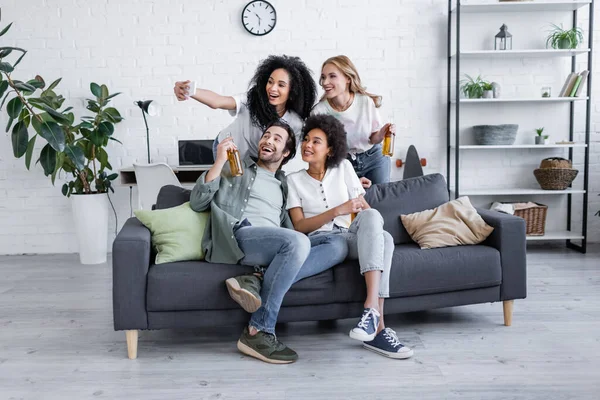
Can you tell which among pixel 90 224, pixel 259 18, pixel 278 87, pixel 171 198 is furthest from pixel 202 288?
pixel 259 18

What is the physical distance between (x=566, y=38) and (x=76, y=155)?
3.69 m

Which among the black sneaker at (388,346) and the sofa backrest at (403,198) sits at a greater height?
the sofa backrest at (403,198)

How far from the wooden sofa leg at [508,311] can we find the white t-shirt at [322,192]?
2.70 ft

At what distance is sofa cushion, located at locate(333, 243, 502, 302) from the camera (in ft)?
8.43

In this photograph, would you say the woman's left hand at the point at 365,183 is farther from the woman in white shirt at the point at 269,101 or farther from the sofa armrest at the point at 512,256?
the sofa armrest at the point at 512,256

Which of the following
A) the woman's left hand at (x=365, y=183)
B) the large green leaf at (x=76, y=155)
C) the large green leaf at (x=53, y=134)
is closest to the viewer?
the woman's left hand at (x=365, y=183)

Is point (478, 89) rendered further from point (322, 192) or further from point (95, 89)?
point (95, 89)

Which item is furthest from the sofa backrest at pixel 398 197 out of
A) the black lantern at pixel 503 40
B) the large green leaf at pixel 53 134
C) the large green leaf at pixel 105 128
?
the black lantern at pixel 503 40

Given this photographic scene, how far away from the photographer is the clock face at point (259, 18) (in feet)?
15.8

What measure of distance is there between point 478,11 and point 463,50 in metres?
0.31

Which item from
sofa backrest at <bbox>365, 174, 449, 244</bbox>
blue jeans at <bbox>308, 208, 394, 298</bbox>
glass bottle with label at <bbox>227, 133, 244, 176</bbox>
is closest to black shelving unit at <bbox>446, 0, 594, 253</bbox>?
sofa backrest at <bbox>365, 174, 449, 244</bbox>

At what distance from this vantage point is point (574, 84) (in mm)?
4523

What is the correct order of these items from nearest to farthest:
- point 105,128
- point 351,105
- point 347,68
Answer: point 347,68
point 351,105
point 105,128

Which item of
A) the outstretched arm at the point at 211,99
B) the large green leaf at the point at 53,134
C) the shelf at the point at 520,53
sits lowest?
the large green leaf at the point at 53,134
